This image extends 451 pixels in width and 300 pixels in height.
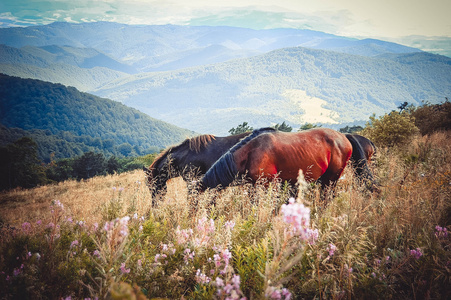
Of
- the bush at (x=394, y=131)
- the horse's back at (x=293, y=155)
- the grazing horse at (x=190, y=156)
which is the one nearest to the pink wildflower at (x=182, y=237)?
the horse's back at (x=293, y=155)

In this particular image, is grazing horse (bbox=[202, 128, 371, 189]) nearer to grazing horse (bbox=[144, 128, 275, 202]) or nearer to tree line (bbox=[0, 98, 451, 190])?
grazing horse (bbox=[144, 128, 275, 202])

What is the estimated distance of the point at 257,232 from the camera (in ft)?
8.78

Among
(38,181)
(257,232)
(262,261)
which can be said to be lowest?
(38,181)

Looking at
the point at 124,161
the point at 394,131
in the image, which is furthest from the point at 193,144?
the point at 124,161

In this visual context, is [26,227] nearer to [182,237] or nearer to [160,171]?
[182,237]

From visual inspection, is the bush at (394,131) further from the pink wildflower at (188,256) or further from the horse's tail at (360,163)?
the pink wildflower at (188,256)

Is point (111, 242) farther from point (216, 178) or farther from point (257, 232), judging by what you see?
point (216, 178)

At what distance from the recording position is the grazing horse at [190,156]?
6.68 meters

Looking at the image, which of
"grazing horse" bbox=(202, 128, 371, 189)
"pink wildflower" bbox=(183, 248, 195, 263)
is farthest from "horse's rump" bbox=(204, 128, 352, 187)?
"pink wildflower" bbox=(183, 248, 195, 263)

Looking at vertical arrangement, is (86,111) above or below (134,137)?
above

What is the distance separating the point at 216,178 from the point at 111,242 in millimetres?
2930

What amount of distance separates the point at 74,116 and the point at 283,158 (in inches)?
7987

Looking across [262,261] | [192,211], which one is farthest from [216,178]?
[262,261]

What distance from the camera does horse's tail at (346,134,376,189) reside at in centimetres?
507
